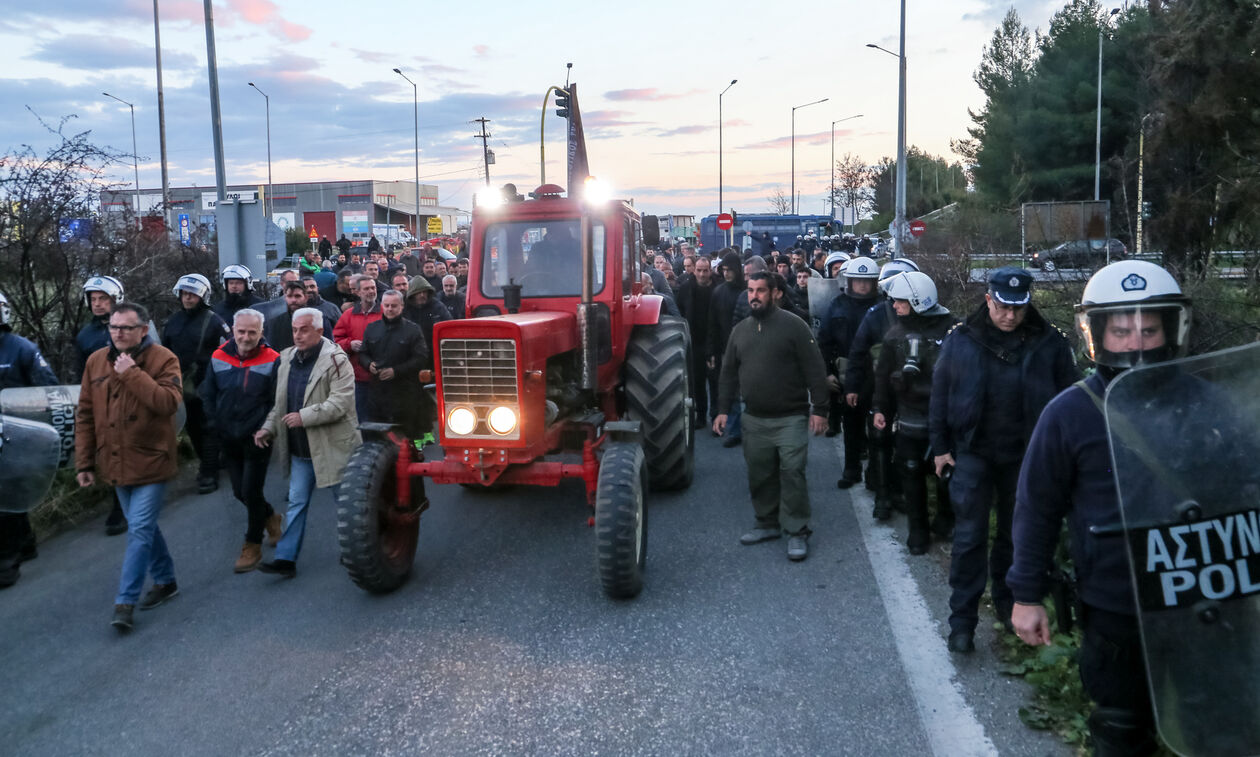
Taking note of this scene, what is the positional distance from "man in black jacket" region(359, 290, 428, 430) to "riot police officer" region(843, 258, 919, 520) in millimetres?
3382

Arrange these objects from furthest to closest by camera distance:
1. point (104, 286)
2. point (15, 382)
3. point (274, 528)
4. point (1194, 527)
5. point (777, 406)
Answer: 1. point (104, 286)
2. point (274, 528)
3. point (15, 382)
4. point (777, 406)
5. point (1194, 527)

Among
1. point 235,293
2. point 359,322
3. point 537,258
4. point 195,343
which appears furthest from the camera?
point 235,293

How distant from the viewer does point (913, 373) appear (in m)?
6.34

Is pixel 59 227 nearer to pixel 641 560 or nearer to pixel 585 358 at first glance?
pixel 585 358

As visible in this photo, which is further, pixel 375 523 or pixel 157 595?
pixel 157 595

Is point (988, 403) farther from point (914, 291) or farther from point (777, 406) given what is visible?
point (777, 406)

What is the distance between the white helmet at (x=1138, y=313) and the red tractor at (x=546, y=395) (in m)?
3.05

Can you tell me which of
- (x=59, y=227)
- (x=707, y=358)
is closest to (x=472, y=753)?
(x=707, y=358)

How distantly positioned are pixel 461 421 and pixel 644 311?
2.71 metres

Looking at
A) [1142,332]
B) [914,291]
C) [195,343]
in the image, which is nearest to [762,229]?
[195,343]

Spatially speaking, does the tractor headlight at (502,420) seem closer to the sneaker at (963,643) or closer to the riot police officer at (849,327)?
the sneaker at (963,643)

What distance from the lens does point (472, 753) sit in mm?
4062

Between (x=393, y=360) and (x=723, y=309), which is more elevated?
(x=723, y=309)

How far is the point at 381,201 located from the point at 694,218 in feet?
131
